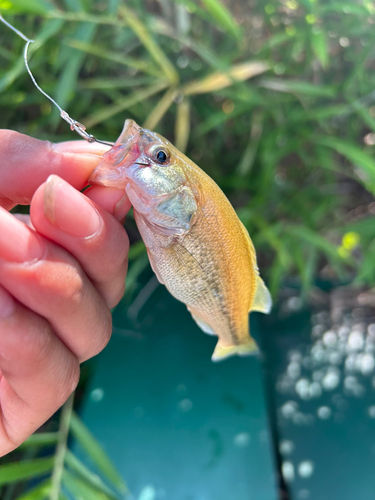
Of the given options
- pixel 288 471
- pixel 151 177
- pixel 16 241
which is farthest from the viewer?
pixel 288 471

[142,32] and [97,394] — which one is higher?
[142,32]

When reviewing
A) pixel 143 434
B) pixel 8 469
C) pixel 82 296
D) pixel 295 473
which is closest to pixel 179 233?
pixel 82 296

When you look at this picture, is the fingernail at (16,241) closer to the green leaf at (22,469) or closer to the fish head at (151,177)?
the fish head at (151,177)

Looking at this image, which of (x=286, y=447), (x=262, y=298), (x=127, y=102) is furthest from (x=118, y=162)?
(x=286, y=447)

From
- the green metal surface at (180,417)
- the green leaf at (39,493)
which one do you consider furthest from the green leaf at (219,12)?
the green leaf at (39,493)

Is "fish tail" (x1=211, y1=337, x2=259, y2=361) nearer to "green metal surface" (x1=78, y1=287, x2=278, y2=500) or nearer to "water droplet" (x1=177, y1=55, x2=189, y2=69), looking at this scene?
"green metal surface" (x1=78, y1=287, x2=278, y2=500)

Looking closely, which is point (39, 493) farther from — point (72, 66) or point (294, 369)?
point (72, 66)
